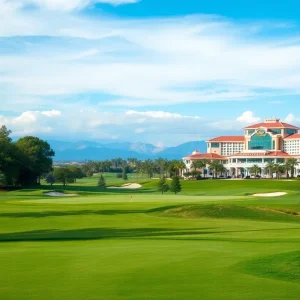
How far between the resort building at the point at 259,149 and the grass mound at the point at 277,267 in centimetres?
15058

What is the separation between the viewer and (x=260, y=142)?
618 ft

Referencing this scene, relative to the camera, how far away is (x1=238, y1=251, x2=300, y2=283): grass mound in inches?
599

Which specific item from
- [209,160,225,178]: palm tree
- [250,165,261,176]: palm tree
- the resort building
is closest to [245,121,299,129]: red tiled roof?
the resort building

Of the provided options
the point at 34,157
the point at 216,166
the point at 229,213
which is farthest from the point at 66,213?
the point at 216,166

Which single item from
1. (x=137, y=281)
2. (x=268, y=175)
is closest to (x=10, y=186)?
(x=268, y=175)

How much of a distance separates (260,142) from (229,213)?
14461 centimetres

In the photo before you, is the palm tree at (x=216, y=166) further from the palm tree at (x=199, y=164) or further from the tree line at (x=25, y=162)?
the tree line at (x=25, y=162)

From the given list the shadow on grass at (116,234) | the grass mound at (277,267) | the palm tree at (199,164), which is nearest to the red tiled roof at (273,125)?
the palm tree at (199,164)

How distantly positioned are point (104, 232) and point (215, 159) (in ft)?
490

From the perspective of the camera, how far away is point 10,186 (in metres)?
125

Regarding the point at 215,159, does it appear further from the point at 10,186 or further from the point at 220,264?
the point at 220,264

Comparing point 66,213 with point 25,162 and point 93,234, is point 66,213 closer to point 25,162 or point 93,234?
Result: point 93,234

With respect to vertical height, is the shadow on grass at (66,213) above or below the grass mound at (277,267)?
below

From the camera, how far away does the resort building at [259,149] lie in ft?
568
